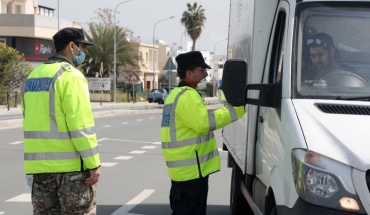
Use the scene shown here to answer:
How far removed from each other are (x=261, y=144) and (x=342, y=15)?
122 centimetres

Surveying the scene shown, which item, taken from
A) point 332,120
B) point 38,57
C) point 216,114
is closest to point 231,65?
point 216,114

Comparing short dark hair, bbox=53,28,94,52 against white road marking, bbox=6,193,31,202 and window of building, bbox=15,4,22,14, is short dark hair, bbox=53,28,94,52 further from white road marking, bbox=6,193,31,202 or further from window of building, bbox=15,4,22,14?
window of building, bbox=15,4,22,14

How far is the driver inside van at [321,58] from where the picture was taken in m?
4.12

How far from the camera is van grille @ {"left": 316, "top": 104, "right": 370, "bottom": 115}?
367 cm

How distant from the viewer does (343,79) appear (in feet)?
13.4

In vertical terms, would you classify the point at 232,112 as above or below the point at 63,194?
above

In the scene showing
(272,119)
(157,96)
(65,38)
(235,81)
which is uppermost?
(65,38)

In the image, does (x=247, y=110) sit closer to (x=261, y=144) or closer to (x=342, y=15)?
(x=261, y=144)

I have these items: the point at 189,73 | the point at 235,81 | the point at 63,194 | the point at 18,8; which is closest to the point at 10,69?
the point at 18,8

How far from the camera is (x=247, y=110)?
5.24 meters

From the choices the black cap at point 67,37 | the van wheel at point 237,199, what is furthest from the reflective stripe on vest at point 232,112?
the van wheel at point 237,199

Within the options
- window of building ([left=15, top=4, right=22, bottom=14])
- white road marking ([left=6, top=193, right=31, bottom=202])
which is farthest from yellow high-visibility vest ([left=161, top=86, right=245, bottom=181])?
window of building ([left=15, top=4, right=22, bottom=14])

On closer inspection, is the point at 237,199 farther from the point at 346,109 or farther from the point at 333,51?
the point at 346,109

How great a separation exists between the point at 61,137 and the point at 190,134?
1.13 metres
